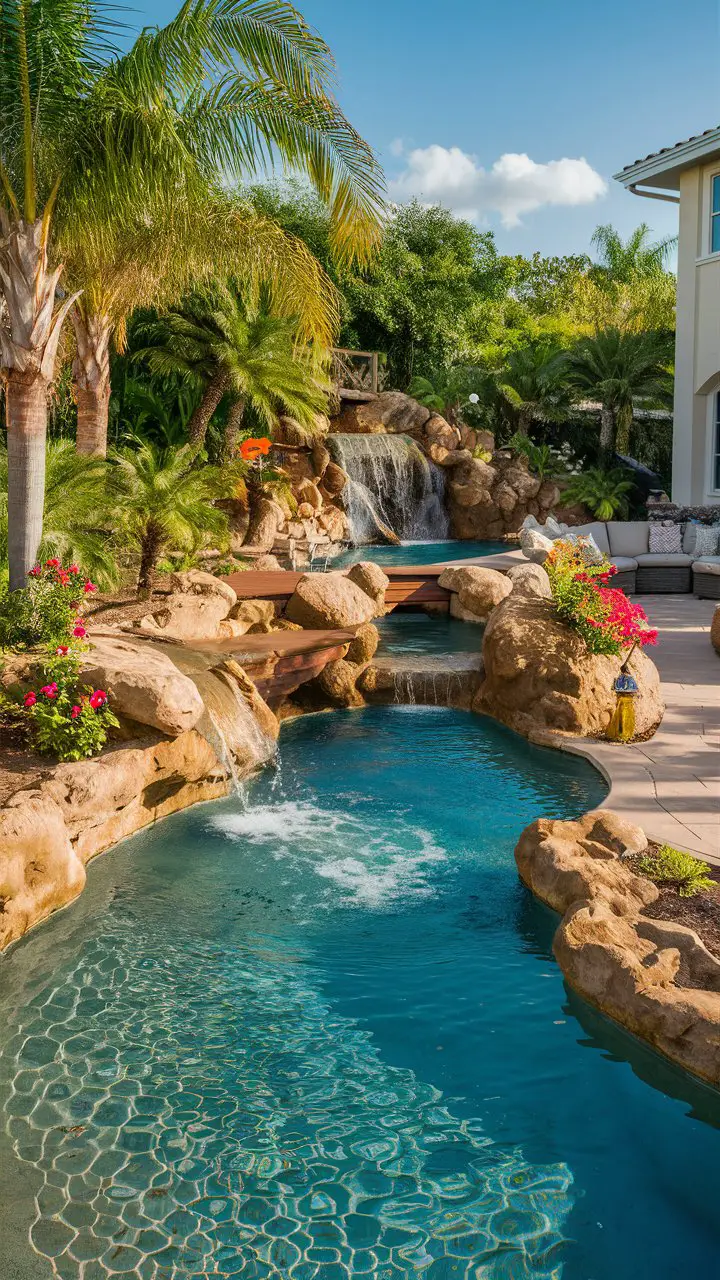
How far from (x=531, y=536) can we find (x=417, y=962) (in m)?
10.2

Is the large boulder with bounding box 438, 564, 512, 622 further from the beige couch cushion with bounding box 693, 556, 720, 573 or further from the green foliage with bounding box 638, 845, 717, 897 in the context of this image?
the green foliage with bounding box 638, 845, 717, 897

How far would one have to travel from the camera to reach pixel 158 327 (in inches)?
747

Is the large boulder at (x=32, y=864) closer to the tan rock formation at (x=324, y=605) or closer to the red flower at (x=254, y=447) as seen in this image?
the tan rock formation at (x=324, y=605)

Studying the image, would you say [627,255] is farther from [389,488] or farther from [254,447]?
[254,447]

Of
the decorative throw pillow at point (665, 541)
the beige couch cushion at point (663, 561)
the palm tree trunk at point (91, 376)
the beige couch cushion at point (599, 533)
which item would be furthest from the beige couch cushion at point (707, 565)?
the palm tree trunk at point (91, 376)

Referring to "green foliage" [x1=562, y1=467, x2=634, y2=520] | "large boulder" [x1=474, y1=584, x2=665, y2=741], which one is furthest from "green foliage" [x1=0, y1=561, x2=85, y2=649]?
"green foliage" [x1=562, y1=467, x2=634, y2=520]

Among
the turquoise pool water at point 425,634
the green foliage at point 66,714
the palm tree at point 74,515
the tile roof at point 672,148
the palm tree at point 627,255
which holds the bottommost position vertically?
the turquoise pool water at point 425,634

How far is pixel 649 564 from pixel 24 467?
33.7ft

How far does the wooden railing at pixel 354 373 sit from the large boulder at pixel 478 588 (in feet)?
37.2

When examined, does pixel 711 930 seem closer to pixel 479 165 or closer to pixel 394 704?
pixel 394 704

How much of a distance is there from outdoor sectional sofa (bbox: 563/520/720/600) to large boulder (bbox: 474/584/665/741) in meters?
5.99

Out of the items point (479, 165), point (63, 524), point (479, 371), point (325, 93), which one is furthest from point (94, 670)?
point (479, 165)

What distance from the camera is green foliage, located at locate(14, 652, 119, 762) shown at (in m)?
6.68

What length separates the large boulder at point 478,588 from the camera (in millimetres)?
13797
